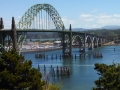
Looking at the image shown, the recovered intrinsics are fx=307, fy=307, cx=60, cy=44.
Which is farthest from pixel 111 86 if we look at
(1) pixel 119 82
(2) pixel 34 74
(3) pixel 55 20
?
(3) pixel 55 20

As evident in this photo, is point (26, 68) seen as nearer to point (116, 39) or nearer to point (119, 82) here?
point (119, 82)

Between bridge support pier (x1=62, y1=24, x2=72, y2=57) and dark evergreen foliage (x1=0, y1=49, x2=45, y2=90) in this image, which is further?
bridge support pier (x1=62, y1=24, x2=72, y2=57)

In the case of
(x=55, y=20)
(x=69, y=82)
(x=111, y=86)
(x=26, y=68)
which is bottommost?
(x=69, y=82)

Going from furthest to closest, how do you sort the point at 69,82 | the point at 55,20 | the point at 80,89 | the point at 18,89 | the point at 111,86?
1. the point at 55,20
2. the point at 69,82
3. the point at 80,89
4. the point at 111,86
5. the point at 18,89

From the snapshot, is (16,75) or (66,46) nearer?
(16,75)

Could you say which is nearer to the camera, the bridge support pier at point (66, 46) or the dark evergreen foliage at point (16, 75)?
the dark evergreen foliage at point (16, 75)

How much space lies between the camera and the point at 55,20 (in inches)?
4006

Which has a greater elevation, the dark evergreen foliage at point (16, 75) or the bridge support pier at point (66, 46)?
the dark evergreen foliage at point (16, 75)

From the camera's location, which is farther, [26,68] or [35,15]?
[35,15]

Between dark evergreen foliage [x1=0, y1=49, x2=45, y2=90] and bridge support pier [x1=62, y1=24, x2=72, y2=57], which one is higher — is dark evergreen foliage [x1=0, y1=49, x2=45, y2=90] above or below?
above

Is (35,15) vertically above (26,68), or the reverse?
(35,15)

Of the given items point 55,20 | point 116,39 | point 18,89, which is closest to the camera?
point 18,89

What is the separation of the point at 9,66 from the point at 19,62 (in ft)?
2.12

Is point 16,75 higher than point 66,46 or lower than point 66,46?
higher
